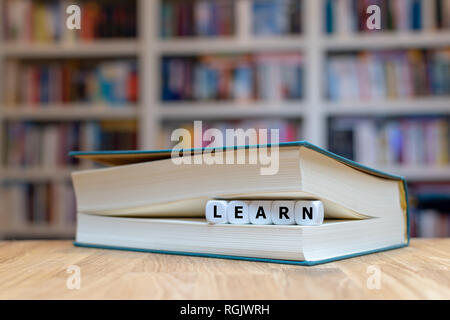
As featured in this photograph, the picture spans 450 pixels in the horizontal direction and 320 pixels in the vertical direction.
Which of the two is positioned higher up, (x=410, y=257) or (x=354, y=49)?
(x=354, y=49)

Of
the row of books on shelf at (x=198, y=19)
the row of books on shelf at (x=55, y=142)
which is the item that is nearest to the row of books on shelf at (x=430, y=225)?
the row of books on shelf at (x=198, y=19)

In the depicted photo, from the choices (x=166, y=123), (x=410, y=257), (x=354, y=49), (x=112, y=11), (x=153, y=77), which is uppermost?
(x=112, y=11)

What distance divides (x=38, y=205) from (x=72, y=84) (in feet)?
1.78

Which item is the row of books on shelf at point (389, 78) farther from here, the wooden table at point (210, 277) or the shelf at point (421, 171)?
the wooden table at point (210, 277)

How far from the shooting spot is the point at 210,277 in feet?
1.16

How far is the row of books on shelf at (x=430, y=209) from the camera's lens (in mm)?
1738

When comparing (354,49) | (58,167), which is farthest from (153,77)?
(354,49)

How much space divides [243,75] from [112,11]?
2.05ft

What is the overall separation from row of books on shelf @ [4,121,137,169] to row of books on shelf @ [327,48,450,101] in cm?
89

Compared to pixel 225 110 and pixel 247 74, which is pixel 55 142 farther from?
pixel 247 74
